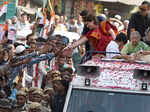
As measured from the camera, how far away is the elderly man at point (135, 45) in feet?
35.3

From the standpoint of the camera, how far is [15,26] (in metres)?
16.2

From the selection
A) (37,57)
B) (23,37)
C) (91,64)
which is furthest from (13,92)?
(23,37)

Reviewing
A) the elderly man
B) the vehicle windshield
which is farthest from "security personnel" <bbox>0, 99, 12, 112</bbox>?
the vehicle windshield

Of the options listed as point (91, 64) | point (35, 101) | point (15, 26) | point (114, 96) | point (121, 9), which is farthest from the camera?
point (121, 9)

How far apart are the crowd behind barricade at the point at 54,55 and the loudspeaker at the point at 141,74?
30.1 inches

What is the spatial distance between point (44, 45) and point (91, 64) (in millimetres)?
5457

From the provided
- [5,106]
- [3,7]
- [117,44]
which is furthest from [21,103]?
[3,7]

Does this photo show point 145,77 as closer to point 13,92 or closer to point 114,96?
point 114,96

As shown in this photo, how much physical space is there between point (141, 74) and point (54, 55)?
4.74m

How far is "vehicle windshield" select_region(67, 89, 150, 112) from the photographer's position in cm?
873

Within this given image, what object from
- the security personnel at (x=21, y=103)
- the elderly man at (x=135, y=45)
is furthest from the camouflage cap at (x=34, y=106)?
the elderly man at (x=135, y=45)

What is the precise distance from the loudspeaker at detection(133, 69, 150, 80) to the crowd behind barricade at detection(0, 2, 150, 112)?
765 mm

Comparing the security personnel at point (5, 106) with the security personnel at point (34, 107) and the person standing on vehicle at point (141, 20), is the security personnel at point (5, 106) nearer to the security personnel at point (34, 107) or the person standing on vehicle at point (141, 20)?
the security personnel at point (34, 107)

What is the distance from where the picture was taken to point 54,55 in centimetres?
1363
